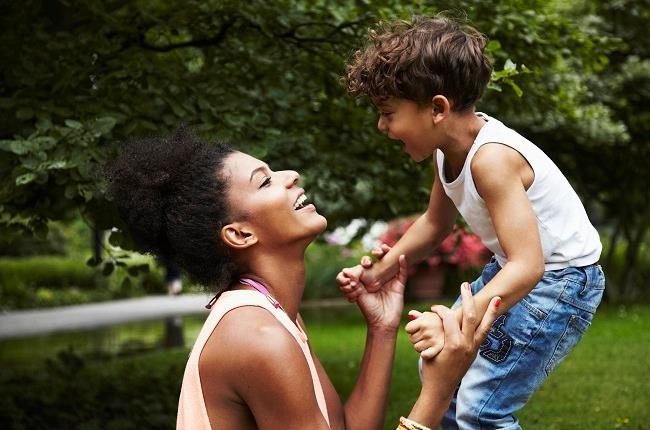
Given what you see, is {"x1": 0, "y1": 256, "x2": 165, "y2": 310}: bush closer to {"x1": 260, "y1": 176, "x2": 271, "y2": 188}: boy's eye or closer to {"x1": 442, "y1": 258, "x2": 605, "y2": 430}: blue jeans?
{"x1": 442, "y1": 258, "x2": 605, "y2": 430}: blue jeans

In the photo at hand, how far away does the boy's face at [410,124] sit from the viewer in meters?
2.72

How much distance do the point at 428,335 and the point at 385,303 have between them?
25.9 inches

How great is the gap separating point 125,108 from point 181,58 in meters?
0.96

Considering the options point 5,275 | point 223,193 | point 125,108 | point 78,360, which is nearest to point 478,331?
point 223,193

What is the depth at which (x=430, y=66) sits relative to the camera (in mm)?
2668

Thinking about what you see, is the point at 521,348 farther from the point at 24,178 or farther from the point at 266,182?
the point at 24,178

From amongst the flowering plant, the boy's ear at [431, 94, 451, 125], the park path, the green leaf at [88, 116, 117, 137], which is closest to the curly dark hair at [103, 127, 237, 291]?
the boy's ear at [431, 94, 451, 125]

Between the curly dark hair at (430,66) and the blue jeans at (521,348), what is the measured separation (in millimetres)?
589

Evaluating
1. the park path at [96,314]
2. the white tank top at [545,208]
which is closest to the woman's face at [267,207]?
the white tank top at [545,208]

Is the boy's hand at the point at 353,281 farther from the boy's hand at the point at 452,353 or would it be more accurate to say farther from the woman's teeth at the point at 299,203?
the boy's hand at the point at 452,353

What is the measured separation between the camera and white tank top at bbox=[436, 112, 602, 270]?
2.69 metres

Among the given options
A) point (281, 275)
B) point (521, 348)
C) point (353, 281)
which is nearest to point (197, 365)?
point (281, 275)

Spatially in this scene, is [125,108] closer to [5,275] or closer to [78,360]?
[78,360]

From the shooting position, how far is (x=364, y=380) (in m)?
2.65
